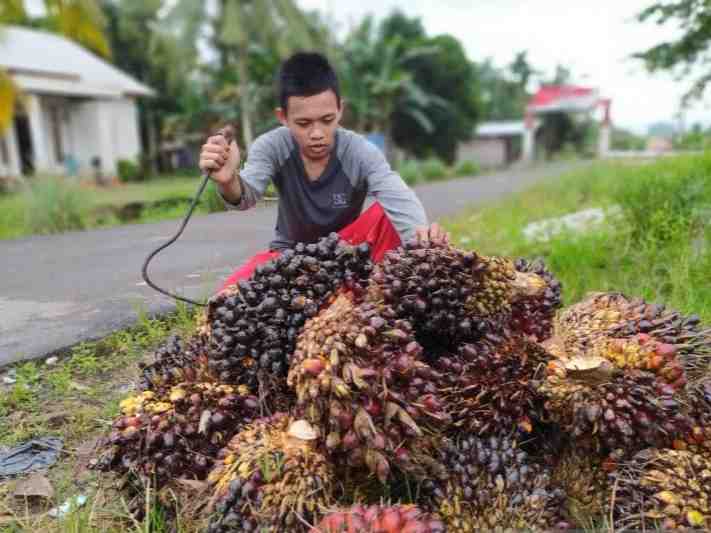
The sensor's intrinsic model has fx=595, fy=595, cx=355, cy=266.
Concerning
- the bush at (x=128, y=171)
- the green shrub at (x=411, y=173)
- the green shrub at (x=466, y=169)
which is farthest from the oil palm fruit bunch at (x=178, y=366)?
the green shrub at (x=466, y=169)

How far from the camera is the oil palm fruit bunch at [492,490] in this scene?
1.35m

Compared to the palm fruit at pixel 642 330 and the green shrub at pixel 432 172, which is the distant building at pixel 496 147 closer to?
the green shrub at pixel 432 172

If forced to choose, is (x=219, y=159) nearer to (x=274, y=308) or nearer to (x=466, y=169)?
(x=274, y=308)

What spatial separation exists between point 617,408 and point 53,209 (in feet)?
26.5

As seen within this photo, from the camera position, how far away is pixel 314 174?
2.78m

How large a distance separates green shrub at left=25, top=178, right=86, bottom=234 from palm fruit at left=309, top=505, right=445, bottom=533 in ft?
25.0

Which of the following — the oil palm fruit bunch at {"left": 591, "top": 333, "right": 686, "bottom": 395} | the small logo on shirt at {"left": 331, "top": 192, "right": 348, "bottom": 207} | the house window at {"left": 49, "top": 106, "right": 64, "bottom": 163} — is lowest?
the oil palm fruit bunch at {"left": 591, "top": 333, "right": 686, "bottom": 395}

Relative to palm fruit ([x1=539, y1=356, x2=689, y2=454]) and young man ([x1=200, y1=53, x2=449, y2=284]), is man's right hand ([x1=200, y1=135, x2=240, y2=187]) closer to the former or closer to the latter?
young man ([x1=200, y1=53, x2=449, y2=284])

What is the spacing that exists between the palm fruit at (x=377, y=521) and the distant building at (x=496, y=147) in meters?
36.0

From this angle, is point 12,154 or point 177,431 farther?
point 12,154

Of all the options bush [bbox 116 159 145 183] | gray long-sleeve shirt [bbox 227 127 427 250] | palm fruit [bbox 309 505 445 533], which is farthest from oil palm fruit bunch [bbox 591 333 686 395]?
bush [bbox 116 159 145 183]

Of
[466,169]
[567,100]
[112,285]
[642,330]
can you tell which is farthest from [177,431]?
[567,100]

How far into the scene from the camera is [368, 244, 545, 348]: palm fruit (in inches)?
63.1

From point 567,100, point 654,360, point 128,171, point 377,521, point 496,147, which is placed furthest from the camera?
point 496,147
